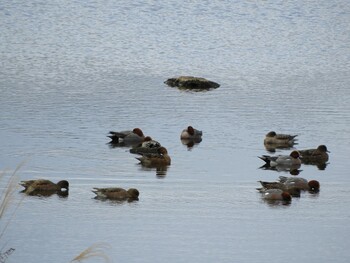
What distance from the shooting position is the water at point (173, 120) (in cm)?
1834

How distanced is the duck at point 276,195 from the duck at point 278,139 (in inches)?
167

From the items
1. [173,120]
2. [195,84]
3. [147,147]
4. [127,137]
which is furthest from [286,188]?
[195,84]

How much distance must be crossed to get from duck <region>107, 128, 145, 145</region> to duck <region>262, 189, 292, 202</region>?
5.06 meters

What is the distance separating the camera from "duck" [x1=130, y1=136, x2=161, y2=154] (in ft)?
80.0

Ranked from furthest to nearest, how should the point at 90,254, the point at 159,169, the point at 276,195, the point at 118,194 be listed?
the point at 159,169, the point at 276,195, the point at 118,194, the point at 90,254

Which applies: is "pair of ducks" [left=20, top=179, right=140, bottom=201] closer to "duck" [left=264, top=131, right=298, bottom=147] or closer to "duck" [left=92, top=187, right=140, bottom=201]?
"duck" [left=92, top=187, right=140, bottom=201]

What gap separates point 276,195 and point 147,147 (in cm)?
410

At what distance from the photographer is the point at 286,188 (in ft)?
71.4

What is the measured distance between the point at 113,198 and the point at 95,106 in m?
8.78

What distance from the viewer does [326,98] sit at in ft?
102

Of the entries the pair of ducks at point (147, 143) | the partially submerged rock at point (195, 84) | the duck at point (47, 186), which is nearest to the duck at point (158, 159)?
the pair of ducks at point (147, 143)

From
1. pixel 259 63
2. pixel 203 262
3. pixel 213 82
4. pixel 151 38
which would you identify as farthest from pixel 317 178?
pixel 151 38

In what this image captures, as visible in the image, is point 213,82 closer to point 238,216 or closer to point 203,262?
point 238,216

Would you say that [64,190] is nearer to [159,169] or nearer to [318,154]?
[159,169]
